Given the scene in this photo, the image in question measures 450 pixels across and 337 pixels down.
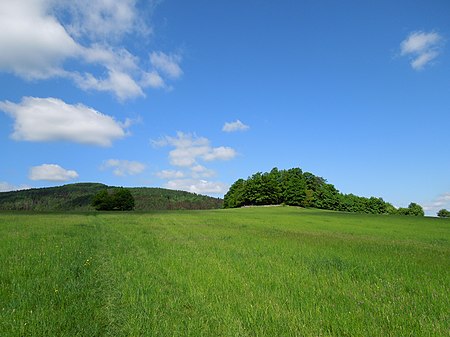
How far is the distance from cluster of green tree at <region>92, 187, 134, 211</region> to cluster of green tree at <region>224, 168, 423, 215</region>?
42.5 metres

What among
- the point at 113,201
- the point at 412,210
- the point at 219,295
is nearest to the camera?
the point at 219,295

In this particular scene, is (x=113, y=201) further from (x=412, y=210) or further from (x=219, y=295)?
(x=412, y=210)

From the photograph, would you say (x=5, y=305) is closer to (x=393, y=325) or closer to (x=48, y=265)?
(x=48, y=265)

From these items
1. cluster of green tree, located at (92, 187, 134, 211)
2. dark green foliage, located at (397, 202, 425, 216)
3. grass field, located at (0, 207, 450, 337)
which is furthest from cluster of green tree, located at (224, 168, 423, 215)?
grass field, located at (0, 207, 450, 337)

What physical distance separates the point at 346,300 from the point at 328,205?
126035 millimetres

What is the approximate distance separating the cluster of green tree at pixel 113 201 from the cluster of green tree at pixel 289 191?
42.5 metres

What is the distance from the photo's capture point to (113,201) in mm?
133000

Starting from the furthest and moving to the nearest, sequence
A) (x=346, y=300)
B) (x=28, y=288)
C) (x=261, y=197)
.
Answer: (x=261, y=197) → (x=28, y=288) → (x=346, y=300)

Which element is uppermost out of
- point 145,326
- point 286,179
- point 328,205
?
point 286,179

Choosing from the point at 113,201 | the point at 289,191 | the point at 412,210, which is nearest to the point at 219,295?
the point at 289,191

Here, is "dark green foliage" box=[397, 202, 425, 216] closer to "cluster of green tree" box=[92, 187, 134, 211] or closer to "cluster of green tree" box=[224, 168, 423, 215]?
"cluster of green tree" box=[224, 168, 423, 215]

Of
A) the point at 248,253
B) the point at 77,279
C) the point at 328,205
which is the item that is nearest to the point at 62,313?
the point at 77,279

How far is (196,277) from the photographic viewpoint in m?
10.7

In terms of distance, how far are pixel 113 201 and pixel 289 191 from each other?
226ft
